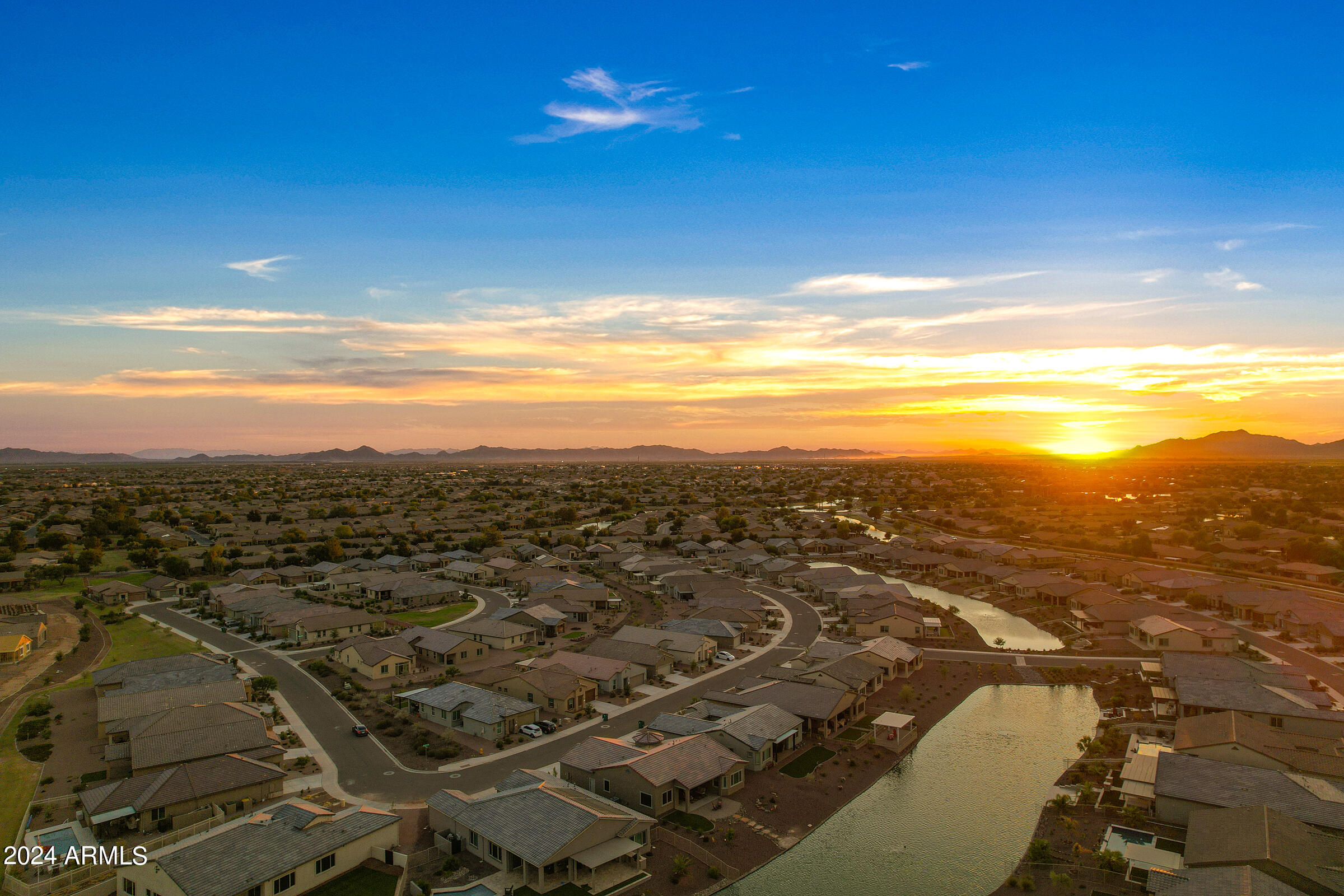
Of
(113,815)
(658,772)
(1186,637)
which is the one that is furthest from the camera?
(1186,637)

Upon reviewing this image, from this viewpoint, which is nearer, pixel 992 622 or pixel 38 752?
pixel 38 752

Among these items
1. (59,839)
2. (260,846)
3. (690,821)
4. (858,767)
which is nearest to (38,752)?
(59,839)

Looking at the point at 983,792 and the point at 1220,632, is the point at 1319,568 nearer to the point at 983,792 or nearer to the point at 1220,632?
the point at 1220,632

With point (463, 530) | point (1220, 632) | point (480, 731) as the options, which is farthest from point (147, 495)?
point (1220, 632)

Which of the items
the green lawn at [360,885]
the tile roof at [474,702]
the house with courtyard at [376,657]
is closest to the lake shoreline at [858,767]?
the green lawn at [360,885]

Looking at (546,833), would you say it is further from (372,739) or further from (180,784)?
(372,739)
